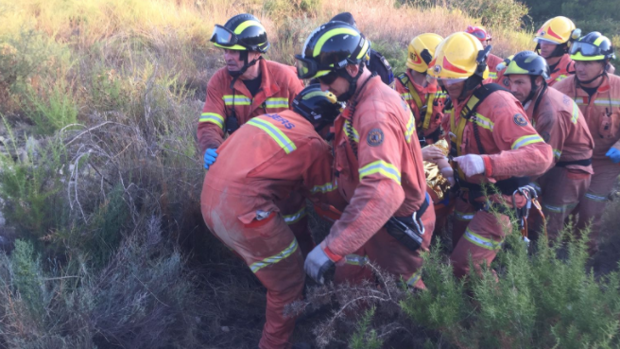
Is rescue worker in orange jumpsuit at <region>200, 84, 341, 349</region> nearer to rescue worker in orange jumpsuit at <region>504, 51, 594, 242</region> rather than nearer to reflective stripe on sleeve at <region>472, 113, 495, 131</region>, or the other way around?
reflective stripe on sleeve at <region>472, 113, 495, 131</region>

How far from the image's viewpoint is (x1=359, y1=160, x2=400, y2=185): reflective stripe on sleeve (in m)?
2.44

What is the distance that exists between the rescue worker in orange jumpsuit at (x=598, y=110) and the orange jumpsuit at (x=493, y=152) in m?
1.80

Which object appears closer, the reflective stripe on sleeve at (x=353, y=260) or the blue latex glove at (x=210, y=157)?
the reflective stripe on sleeve at (x=353, y=260)

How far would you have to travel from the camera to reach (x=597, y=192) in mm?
4934

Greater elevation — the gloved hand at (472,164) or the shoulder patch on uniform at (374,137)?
the shoulder patch on uniform at (374,137)

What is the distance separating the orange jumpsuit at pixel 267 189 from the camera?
9.95 feet

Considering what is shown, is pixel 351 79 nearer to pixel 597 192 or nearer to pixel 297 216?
pixel 297 216

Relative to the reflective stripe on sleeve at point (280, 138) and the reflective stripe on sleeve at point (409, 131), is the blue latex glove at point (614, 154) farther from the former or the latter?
the reflective stripe on sleeve at point (280, 138)

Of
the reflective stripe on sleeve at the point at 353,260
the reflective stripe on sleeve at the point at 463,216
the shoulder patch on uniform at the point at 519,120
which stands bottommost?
the reflective stripe on sleeve at the point at 463,216

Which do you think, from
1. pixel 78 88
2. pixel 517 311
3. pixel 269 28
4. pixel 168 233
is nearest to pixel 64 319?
pixel 168 233

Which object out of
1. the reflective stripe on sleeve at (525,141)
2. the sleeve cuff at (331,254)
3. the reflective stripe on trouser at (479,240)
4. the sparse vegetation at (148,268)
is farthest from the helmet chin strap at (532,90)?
the sleeve cuff at (331,254)

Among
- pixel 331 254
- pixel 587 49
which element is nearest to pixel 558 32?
pixel 587 49

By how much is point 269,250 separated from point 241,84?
1963 mm

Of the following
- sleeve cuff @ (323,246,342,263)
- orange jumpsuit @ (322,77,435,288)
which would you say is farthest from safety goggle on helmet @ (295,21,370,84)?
sleeve cuff @ (323,246,342,263)
